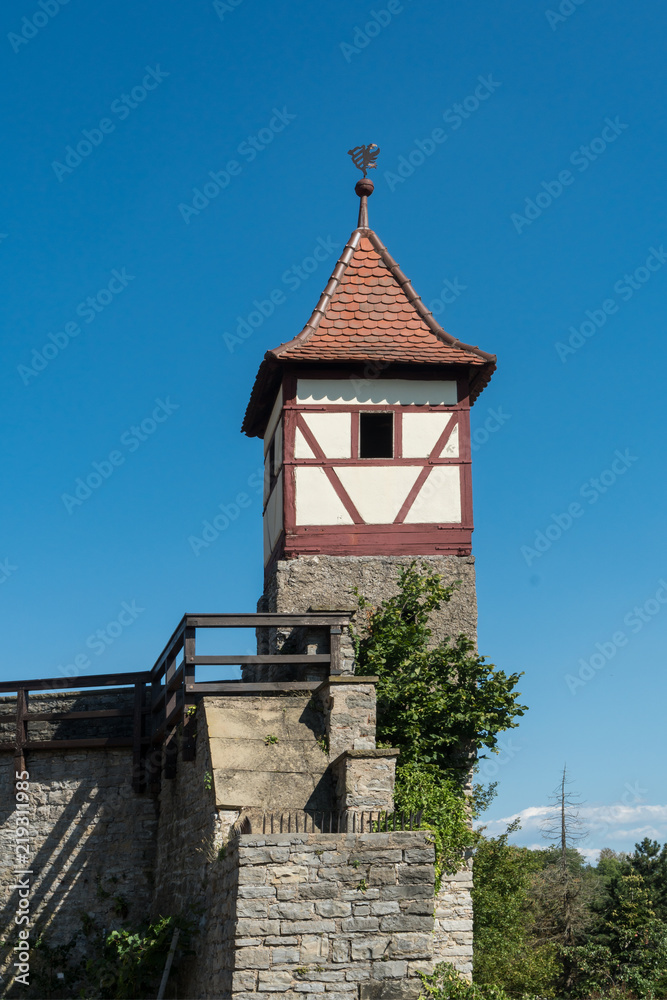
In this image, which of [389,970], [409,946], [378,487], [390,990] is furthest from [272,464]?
[390,990]

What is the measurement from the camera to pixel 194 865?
1091 centimetres

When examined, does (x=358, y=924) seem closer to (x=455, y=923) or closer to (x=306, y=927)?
(x=306, y=927)

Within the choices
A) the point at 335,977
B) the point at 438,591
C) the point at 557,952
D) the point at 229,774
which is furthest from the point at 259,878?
the point at 557,952

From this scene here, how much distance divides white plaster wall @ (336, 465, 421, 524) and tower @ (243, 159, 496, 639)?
0.5 inches

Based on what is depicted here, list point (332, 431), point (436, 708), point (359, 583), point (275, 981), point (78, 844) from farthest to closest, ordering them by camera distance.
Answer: point (332, 431) < point (359, 583) < point (78, 844) < point (436, 708) < point (275, 981)

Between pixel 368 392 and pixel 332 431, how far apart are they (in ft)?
2.31

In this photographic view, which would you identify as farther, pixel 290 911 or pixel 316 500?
pixel 316 500

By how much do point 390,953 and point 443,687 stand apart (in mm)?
4017

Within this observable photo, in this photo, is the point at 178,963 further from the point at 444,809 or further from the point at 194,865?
the point at 444,809

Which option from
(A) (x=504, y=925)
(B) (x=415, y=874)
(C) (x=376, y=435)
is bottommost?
(A) (x=504, y=925)

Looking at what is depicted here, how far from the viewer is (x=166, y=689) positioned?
40.6ft

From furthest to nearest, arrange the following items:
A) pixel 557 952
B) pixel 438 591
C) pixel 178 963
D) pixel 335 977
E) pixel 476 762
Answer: pixel 557 952 → pixel 438 591 → pixel 476 762 → pixel 178 963 → pixel 335 977

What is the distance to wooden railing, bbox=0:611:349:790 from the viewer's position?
1155 centimetres

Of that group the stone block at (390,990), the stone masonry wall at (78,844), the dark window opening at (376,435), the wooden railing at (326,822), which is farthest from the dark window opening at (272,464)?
the stone block at (390,990)
